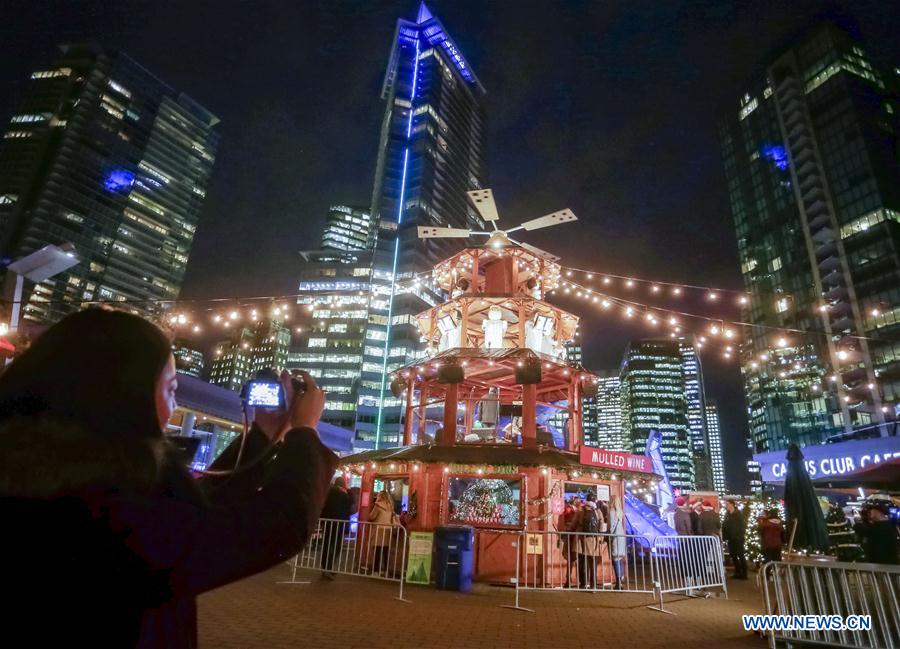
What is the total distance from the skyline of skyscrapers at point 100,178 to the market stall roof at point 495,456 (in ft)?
359

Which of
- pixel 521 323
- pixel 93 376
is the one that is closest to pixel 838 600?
pixel 93 376

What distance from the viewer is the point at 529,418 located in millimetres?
15336

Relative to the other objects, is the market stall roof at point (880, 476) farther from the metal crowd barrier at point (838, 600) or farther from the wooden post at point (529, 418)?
the wooden post at point (529, 418)

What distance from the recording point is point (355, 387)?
103m

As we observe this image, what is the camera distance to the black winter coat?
0.91 m

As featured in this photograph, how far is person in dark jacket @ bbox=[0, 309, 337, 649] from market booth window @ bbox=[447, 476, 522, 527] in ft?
44.3

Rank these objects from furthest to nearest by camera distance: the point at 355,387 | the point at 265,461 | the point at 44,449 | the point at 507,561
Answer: the point at 355,387 → the point at 507,561 → the point at 265,461 → the point at 44,449

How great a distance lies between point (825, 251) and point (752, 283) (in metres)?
14.8

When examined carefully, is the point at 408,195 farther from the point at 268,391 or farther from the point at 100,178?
the point at 268,391

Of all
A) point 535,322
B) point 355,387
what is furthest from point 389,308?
point 535,322

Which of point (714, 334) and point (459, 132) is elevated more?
point (459, 132)

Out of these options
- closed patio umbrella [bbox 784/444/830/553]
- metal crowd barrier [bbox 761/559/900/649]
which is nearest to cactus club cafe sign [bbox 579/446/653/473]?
closed patio umbrella [bbox 784/444/830/553]

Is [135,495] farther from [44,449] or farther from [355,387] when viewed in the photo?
[355,387]

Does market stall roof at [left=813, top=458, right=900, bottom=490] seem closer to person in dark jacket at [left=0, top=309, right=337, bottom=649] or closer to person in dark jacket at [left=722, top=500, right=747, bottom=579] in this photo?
person in dark jacket at [left=722, top=500, right=747, bottom=579]
